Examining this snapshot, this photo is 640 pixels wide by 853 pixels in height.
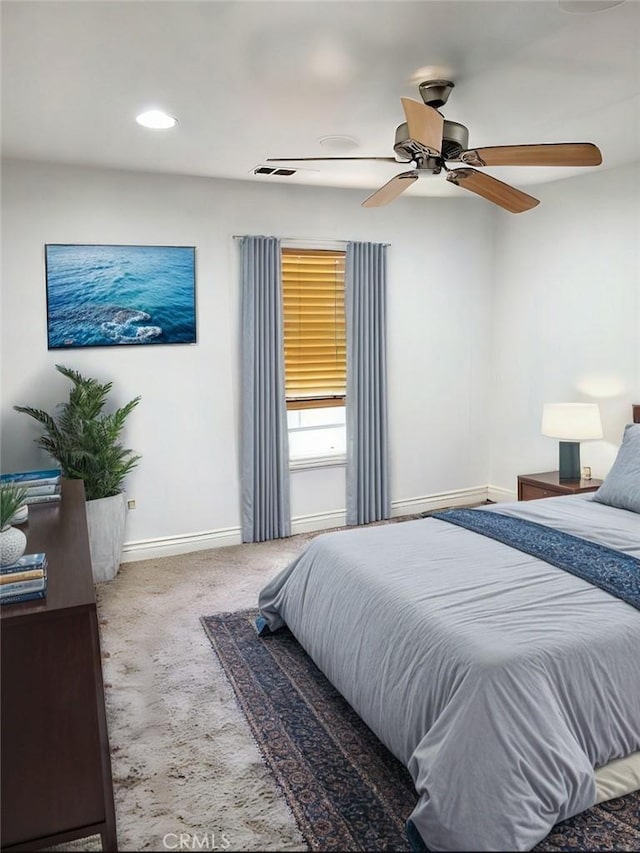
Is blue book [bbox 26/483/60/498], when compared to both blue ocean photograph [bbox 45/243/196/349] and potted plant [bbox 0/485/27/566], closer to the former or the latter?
potted plant [bbox 0/485/27/566]

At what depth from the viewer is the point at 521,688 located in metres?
1.95

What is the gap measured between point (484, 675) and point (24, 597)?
1.30 metres

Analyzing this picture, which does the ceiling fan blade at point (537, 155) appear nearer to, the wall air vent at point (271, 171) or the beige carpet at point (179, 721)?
the wall air vent at point (271, 171)

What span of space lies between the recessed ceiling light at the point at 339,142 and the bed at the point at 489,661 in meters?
2.05

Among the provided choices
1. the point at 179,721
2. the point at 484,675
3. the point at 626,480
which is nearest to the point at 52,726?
the point at 179,721

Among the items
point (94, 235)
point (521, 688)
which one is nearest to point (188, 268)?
point (94, 235)

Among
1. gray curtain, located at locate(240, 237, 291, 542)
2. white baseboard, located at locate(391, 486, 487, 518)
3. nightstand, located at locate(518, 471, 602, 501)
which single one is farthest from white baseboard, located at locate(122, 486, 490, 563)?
nightstand, located at locate(518, 471, 602, 501)

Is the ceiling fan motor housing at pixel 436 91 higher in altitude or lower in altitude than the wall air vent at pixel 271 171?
lower

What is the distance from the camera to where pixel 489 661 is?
78.0 inches

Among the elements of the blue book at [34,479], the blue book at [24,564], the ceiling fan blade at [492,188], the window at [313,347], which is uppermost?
the ceiling fan blade at [492,188]

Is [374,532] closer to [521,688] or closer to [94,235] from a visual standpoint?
[521,688]

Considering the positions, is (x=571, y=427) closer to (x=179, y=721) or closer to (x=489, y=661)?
(x=489, y=661)

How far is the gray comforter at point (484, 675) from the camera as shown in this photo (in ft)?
6.06

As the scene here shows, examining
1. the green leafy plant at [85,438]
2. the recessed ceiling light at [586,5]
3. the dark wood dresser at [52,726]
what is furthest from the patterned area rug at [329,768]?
the recessed ceiling light at [586,5]
